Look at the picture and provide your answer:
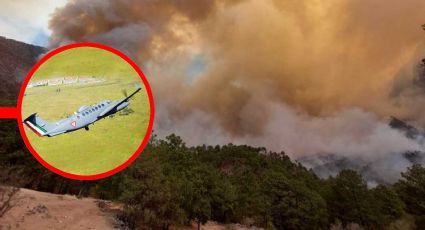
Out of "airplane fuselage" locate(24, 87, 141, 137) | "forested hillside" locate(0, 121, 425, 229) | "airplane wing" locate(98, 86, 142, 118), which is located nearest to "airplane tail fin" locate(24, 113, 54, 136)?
"airplane fuselage" locate(24, 87, 141, 137)

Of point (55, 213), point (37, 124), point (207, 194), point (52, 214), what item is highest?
point (207, 194)

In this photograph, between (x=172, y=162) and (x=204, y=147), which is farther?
(x=204, y=147)

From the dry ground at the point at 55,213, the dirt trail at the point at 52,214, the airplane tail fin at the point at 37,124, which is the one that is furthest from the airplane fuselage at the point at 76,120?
the dirt trail at the point at 52,214

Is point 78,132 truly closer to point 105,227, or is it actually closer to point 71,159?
point 71,159

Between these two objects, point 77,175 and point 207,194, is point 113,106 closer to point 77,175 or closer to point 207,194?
point 77,175

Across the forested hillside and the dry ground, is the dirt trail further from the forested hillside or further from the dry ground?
the forested hillside

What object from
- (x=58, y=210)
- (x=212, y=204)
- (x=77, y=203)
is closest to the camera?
(x=58, y=210)

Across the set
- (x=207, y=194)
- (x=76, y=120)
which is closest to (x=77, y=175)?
(x=76, y=120)

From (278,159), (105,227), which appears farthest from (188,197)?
(278,159)

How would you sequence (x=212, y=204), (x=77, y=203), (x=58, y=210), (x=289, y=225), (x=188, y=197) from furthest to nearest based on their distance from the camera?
1. (x=289, y=225)
2. (x=212, y=204)
3. (x=188, y=197)
4. (x=77, y=203)
5. (x=58, y=210)
